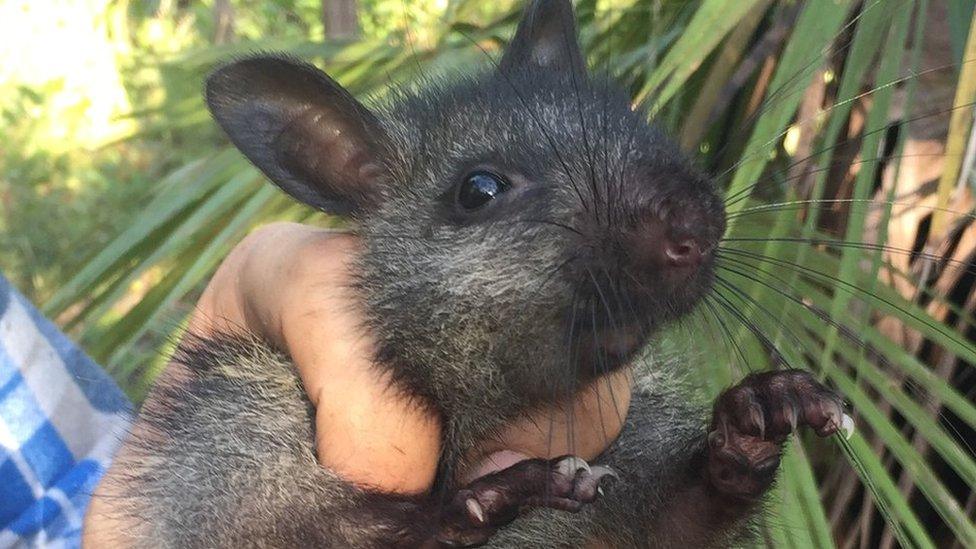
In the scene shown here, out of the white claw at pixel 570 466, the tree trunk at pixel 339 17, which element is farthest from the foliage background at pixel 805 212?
the tree trunk at pixel 339 17

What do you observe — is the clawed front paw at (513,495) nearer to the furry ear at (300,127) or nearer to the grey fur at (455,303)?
the grey fur at (455,303)

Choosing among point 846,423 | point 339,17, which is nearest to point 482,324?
point 846,423

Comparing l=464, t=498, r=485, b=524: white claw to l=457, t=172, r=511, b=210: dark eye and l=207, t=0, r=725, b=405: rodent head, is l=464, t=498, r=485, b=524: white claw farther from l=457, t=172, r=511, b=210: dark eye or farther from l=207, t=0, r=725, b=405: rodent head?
l=457, t=172, r=511, b=210: dark eye

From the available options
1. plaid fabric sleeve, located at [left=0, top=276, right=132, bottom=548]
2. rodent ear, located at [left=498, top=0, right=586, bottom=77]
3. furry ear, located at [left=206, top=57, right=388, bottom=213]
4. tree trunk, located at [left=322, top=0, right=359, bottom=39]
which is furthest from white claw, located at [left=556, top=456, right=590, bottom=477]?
tree trunk, located at [left=322, top=0, right=359, bottom=39]

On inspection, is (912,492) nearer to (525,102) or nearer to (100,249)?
(525,102)

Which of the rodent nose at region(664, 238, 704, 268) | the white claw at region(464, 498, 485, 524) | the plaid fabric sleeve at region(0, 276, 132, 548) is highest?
the rodent nose at region(664, 238, 704, 268)
